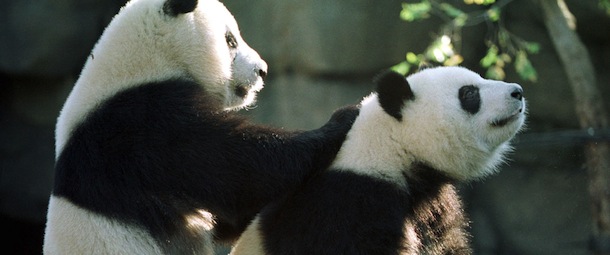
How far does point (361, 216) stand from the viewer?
3.70 meters

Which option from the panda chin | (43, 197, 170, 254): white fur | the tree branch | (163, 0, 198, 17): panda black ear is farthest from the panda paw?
the tree branch

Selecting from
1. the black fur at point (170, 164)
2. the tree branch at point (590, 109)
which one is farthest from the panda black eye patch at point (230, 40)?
the tree branch at point (590, 109)

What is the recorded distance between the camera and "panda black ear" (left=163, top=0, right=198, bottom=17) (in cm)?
424

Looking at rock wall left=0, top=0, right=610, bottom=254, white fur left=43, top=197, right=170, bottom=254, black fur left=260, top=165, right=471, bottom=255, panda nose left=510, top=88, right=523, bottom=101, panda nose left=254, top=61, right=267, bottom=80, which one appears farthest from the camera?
rock wall left=0, top=0, right=610, bottom=254

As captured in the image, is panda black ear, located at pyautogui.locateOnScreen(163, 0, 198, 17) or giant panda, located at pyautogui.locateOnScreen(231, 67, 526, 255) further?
panda black ear, located at pyautogui.locateOnScreen(163, 0, 198, 17)

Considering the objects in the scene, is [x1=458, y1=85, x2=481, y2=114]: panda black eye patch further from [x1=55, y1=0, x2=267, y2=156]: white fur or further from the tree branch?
the tree branch

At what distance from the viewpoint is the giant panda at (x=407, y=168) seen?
375 centimetres

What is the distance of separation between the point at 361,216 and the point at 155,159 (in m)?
0.97

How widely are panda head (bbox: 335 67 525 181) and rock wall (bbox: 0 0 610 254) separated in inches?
193

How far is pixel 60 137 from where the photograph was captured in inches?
160

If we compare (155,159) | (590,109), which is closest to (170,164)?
(155,159)

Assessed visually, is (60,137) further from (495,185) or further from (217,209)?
(495,185)

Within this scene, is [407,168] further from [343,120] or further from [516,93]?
[516,93]

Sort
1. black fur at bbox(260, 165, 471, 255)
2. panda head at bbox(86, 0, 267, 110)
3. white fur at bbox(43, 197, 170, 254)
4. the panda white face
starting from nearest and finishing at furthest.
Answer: black fur at bbox(260, 165, 471, 255)
white fur at bbox(43, 197, 170, 254)
panda head at bbox(86, 0, 267, 110)
the panda white face
